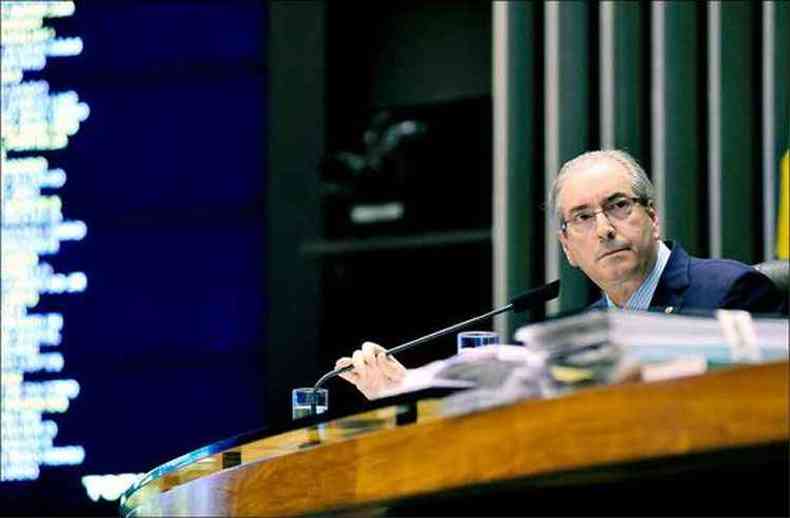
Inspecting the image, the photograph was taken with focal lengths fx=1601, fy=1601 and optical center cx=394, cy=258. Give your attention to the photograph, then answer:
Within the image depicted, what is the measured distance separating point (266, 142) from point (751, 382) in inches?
124

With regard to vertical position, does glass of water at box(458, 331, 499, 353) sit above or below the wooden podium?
above

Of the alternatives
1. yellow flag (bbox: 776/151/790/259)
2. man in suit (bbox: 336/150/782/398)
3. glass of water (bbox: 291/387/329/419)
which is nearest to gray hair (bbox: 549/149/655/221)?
man in suit (bbox: 336/150/782/398)

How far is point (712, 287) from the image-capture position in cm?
242

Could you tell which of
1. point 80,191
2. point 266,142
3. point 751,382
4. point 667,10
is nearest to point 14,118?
point 80,191

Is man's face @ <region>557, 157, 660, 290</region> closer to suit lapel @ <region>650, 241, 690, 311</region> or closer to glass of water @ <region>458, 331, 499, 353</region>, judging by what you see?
suit lapel @ <region>650, 241, 690, 311</region>

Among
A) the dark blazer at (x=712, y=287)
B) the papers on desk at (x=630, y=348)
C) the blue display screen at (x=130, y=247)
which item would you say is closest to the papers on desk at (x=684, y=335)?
the papers on desk at (x=630, y=348)

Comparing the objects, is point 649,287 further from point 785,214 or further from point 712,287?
point 785,214

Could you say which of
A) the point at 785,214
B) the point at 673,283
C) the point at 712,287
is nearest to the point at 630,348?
the point at 712,287

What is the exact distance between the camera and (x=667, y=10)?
400 centimetres

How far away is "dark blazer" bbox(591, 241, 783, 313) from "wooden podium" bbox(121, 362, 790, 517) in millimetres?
903

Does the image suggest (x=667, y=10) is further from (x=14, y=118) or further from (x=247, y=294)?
(x=14, y=118)

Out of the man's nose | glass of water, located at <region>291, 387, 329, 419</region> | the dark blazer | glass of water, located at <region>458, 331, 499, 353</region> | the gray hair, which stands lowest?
glass of water, located at <region>291, 387, 329, 419</region>

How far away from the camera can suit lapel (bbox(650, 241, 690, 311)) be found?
2541 mm

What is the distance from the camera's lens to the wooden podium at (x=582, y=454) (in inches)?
45.9
